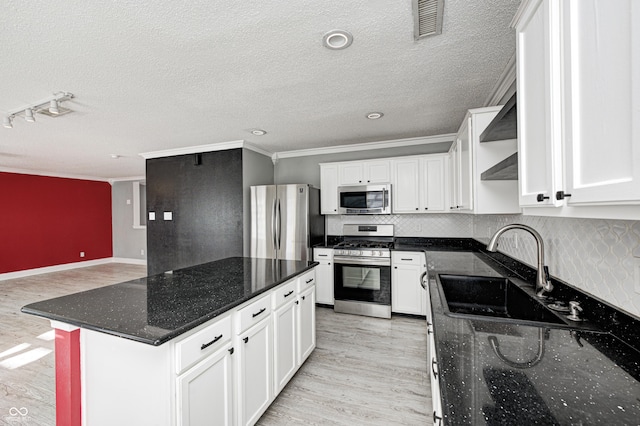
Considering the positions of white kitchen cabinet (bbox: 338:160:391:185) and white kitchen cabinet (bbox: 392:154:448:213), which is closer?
white kitchen cabinet (bbox: 392:154:448:213)

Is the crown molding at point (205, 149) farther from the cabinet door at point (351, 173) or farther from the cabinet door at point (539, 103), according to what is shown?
the cabinet door at point (539, 103)

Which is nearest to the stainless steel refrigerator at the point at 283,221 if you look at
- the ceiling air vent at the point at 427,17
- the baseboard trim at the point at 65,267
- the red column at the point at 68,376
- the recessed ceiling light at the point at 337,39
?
the recessed ceiling light at the point at 337,39

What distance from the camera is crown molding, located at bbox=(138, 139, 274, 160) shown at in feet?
13.8

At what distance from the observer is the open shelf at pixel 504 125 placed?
55.8 inches

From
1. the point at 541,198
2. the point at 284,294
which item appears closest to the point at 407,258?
the point at 284,294

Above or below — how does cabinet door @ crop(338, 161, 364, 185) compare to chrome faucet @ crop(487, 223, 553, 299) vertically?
above

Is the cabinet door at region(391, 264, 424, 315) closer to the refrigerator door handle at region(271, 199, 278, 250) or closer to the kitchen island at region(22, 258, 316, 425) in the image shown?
the refrigerator door handle at region(271, 199, 278, 250)

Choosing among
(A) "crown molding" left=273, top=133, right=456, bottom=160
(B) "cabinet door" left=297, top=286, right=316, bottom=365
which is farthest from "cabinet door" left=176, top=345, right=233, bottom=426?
(A) "crown molding" left=273, top=133, right=456, bottom=160

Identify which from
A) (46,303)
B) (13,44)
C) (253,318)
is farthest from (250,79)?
(46,303)

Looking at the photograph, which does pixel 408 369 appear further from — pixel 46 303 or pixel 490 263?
pixel 46 303

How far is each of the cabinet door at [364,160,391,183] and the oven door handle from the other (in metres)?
1.14

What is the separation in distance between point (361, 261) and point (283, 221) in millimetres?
1268

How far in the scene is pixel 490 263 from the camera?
8.21 ft

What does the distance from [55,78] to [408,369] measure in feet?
12.5
